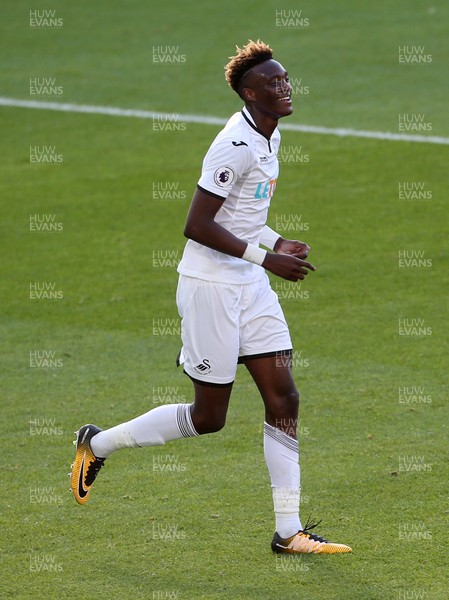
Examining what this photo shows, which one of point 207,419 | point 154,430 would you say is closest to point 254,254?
point 207,419

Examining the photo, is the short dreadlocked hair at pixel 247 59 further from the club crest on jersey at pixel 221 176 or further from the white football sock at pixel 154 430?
the white football sock at pixel 154 430

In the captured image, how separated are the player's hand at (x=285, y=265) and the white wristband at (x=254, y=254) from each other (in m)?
0.02

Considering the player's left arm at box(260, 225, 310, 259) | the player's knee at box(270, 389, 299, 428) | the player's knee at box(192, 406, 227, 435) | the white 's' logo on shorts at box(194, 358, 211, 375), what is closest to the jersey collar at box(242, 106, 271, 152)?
the player's left arm at box(260, 225, 310, 259)

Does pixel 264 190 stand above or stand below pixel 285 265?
above

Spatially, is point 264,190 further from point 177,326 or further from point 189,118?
point 189,118

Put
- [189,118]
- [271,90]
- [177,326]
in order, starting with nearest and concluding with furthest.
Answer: [271,90] → [177,326] → [189,118]

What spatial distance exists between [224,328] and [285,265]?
1.77 feet

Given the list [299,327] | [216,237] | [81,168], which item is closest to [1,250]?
[81,168]

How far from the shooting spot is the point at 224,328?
22.3 feet

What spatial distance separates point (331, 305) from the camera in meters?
11.9

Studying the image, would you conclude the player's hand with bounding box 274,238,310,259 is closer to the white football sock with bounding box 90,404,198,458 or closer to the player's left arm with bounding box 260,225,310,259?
the player's left arm with bounding box 260,225,310,259

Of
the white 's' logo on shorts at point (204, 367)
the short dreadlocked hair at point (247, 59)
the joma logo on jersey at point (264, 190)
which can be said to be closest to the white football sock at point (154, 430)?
the white 's' logo on shorts at point (204, 367)

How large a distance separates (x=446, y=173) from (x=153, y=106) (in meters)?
6.12

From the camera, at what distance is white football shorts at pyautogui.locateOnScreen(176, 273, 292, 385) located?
6.80 m
